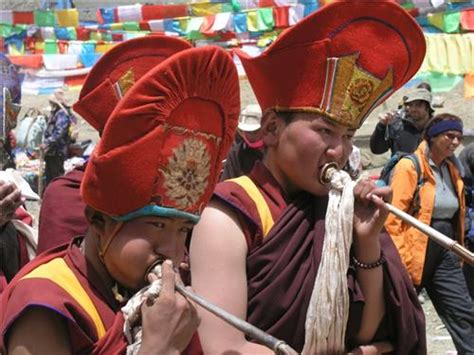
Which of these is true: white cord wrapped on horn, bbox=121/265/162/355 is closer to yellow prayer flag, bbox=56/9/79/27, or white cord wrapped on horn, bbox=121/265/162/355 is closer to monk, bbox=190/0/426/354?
monk, bbox=190/0/426/354

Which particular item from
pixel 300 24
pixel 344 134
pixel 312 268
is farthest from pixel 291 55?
pixel 312 268

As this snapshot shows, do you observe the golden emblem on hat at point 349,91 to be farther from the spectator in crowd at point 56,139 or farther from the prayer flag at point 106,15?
the prayer flag at point 106,15

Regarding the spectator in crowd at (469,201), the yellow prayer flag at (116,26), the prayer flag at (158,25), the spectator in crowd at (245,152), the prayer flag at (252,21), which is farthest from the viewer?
the yellow prayer flag at (116,26)

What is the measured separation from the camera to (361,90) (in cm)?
267

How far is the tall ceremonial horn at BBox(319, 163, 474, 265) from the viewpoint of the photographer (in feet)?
7.00

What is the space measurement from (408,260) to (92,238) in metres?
3.65

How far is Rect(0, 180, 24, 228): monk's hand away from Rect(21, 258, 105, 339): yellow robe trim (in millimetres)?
922

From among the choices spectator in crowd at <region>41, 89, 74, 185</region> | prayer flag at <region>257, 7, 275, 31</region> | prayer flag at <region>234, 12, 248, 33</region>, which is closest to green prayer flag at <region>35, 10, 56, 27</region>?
prayer flag at <region>234, 12, 248, 33</region>

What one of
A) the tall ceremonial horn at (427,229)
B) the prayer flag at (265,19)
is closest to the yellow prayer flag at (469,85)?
the prayer flag at (265,19)

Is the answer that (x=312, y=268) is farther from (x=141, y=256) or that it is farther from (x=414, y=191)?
(x=414, y=191)

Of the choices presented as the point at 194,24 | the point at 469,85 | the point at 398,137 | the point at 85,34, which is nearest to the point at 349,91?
the point at 398,137

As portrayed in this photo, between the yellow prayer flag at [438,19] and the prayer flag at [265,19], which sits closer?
the yellow prayer flag at [438,19]

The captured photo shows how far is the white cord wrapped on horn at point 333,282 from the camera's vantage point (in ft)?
7.72

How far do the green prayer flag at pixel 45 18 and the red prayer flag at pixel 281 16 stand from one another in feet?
19.8
